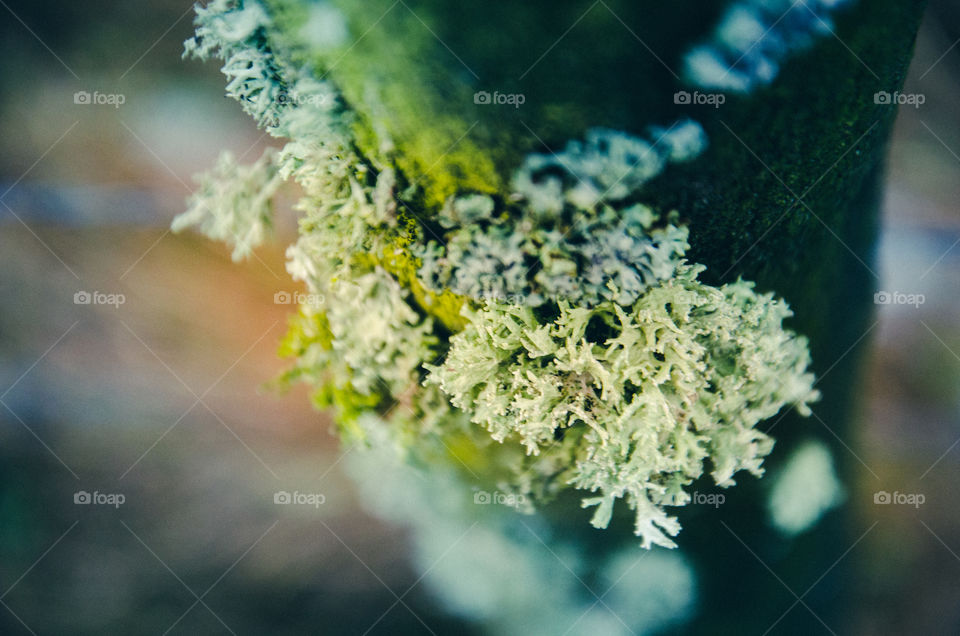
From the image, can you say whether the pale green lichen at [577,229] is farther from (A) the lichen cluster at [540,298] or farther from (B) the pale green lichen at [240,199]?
(B) the pale green lichen at [240,199]

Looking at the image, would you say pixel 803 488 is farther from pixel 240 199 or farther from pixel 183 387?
pixel 183 387

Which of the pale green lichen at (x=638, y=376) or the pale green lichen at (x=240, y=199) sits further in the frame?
the pale green lichen at (x=240, y=199)

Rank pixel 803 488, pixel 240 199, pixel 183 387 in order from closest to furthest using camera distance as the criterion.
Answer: pixel 240 199, pixel 803 488, pixel 183 387

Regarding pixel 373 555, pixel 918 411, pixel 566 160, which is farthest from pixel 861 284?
pixel 373 555

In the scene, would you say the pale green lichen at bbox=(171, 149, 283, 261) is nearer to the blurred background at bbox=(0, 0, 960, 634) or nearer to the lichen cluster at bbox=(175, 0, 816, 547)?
the lichen cluster at bbox=(175, 0, 816, 547)

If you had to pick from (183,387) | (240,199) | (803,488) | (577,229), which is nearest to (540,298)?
(577,229)

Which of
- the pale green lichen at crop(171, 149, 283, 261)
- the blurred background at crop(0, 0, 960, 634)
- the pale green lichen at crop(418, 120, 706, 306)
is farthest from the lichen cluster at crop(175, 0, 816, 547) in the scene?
the blurred background at crop(0, 0, 960, 634)

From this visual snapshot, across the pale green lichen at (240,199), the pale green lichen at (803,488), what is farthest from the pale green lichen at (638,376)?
the pale green lichen at (240,199)
